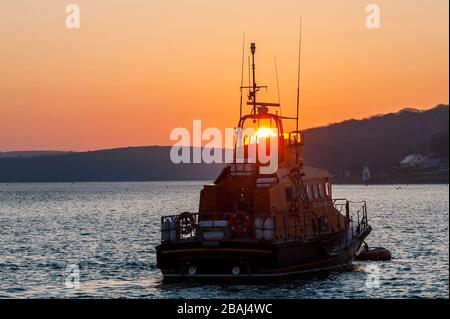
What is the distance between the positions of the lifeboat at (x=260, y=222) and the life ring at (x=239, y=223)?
0.02 m

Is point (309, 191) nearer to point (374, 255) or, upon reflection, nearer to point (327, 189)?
point (327, 189)

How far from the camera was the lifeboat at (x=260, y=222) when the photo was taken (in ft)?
93.8

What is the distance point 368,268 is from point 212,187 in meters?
9.25

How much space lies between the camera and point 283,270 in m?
29.1

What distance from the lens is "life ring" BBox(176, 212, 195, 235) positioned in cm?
3034

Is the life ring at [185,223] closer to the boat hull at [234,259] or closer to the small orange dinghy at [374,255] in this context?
the boat hull at [234,259]

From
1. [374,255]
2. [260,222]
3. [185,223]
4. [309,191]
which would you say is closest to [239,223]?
[260,222]

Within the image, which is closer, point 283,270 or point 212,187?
point 283,270

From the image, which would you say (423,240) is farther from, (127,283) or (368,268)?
(127,283)

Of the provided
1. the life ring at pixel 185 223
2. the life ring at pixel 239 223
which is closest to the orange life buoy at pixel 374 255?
the life ring at pixel 185 223

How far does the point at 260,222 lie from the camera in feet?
94.3

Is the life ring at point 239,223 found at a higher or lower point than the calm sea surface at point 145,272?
higher
